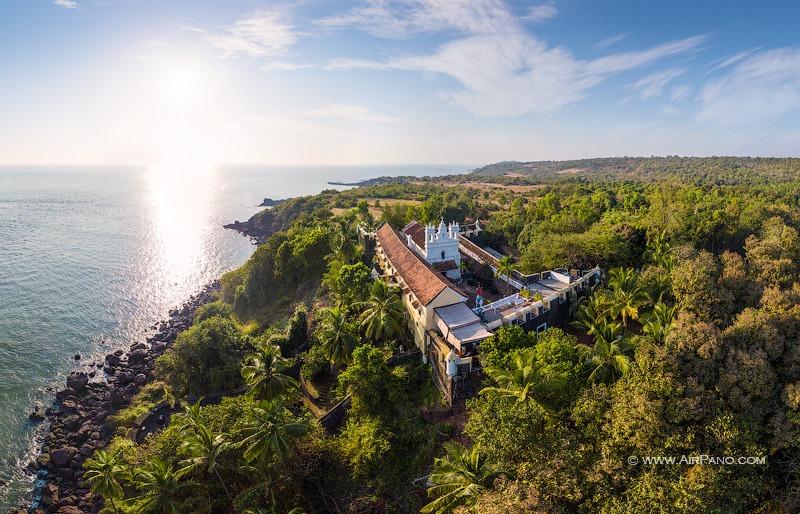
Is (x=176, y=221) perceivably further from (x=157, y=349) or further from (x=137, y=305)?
(x=157, y=349)

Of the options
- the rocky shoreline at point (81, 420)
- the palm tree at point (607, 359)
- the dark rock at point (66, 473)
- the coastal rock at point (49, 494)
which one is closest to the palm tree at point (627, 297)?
the palm tree at point (607, 359)

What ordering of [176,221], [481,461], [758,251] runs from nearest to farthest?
[481,461] < [758,251] < [176,221]

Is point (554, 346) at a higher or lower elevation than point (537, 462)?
higher

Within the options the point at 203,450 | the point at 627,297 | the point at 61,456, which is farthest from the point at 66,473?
the point at 627,297

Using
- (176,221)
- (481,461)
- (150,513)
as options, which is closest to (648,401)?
(481,461)

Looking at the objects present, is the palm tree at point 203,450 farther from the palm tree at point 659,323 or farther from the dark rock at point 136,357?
the dark rock at point 136,357

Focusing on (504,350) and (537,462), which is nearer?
(537,462)

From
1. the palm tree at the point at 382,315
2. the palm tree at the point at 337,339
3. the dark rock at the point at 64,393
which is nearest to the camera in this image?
the palm tree at the point at 337,339
